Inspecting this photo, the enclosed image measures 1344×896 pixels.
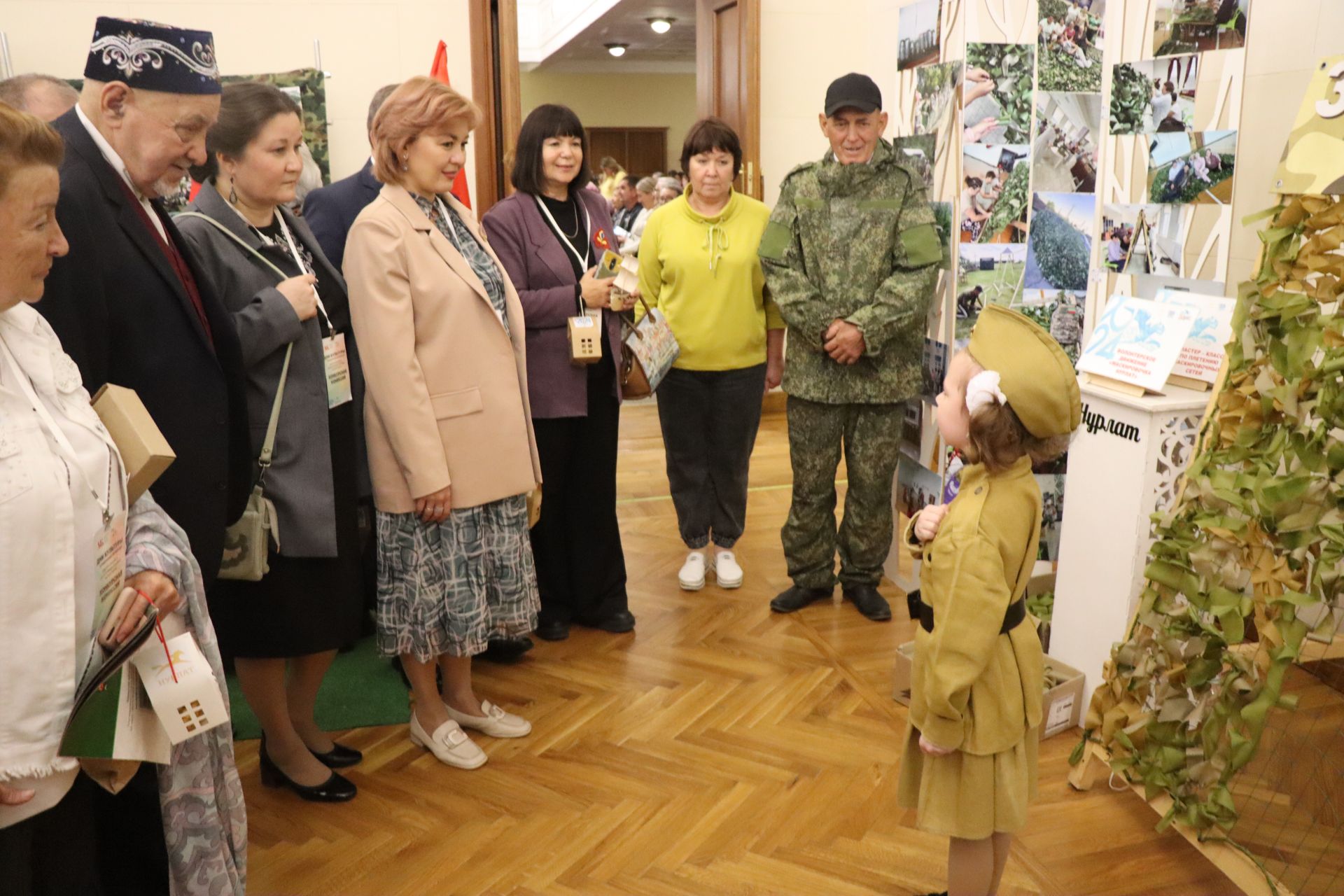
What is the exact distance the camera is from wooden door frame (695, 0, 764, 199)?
6.20m

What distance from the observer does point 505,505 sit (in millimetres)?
2871

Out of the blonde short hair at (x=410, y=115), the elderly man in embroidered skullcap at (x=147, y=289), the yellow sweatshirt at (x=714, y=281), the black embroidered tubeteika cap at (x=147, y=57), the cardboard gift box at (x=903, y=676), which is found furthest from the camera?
the yellow sweatshirt at (x=714, y=281)

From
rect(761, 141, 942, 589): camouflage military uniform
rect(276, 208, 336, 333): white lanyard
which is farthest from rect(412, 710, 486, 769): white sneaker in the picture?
rect(761, 141, 942, 589): camouflage military uniform

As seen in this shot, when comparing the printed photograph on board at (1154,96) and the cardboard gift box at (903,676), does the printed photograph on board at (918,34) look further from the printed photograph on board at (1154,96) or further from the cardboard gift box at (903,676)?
the cardboard gift box at (903,676)

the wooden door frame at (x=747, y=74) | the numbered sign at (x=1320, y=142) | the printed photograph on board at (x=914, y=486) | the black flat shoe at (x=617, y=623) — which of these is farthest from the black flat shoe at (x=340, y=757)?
the wooden door frame at (x=747, y=74)

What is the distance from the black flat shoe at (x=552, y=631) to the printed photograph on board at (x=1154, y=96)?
2.44m

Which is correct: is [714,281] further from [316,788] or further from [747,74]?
[747,74]

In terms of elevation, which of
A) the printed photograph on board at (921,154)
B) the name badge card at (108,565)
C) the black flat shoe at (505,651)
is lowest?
the black flat shoe at (505,651)

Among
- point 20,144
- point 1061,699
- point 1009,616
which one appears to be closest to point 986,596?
point 1009,616

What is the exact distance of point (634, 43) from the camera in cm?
1446

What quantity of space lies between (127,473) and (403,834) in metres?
1.36

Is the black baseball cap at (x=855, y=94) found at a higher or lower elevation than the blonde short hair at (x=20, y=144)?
higher

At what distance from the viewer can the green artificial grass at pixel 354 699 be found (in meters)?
3.20

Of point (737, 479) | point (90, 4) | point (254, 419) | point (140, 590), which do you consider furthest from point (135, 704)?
point (90, 4)
